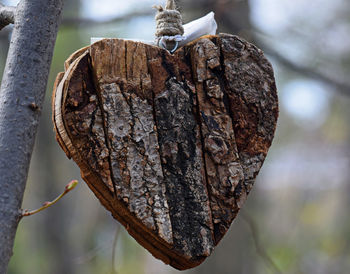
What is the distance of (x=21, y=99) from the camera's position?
0.85 m

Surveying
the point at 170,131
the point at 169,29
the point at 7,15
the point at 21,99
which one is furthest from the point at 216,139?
the point at 7,15

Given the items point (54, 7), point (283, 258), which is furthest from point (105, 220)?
point (54, 7)

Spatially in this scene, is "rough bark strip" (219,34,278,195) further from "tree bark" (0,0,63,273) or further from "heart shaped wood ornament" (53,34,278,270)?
"tree bark" (0,0,63,273)

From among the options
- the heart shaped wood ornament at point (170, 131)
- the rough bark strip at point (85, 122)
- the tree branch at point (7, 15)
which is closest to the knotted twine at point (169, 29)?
the heart shaped wood ornament at point (170, 131)

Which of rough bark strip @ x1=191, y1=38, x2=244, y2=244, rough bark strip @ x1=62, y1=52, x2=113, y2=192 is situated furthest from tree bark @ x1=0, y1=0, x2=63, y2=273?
rough bark strip @ x1=191, y1=38, x2=244, y2=244

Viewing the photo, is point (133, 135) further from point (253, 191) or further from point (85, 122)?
point (253, 191)

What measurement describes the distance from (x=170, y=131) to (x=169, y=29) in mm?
215

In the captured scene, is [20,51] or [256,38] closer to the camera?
[20,51]

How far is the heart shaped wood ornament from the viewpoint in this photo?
2.46 feet

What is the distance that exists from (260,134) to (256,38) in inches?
71.1

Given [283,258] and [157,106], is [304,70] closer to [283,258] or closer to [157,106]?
[157,106]

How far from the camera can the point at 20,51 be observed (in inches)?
33.9

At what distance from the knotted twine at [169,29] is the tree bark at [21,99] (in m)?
0.21

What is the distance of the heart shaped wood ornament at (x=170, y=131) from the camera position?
750 mm
